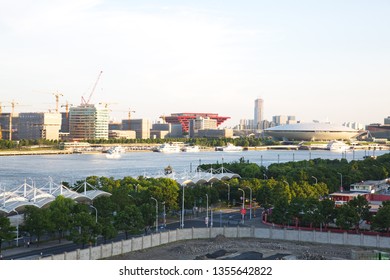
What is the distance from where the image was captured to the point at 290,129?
244 ft

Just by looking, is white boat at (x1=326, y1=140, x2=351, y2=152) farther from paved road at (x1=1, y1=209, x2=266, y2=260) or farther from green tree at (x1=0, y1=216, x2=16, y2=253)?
green tree at (x1=0, y1=216, x2=16, y2=253)

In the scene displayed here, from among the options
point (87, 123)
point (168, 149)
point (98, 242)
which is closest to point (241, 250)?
point (98, 242)

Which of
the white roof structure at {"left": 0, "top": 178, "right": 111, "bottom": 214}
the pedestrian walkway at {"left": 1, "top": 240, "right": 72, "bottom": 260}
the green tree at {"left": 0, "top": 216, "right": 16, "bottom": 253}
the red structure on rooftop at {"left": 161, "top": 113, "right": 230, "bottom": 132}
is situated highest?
the red structure on rooftop at {"left": 161, "top": 113, "right": 230, "bottom": 132}

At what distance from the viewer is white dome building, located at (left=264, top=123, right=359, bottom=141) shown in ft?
241

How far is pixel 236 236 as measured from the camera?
469 inches

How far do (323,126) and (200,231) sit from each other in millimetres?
65641

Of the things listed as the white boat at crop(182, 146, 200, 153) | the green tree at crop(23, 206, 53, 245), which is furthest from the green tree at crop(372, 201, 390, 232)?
the white boat at crop(182, 146, 200, 153)

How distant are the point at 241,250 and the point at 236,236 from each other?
1274 mm

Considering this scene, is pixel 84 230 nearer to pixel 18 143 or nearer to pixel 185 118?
pixel 18 143

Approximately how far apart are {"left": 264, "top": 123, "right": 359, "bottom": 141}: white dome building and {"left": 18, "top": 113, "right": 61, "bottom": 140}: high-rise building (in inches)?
1043

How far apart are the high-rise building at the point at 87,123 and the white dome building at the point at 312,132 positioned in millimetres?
21369

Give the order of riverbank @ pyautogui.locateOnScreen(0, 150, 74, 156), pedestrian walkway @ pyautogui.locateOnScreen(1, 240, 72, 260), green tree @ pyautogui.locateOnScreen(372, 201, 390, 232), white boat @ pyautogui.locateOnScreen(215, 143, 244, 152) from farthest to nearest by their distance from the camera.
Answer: white boat @ pyautogui.locateOnScreen(215, 143, 244, 152) → riverbank @ pyautogui.locateOnScreen(0, 150, 74, 156) → green tree @ pyautogui.locateOnScreen(372, 201, 390, 232) → pedestrian walkway @ pyautogui.locateOnScreen(1, 240, 72, 260)

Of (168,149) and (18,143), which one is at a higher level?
(18,143)

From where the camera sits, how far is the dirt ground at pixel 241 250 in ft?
32.7
